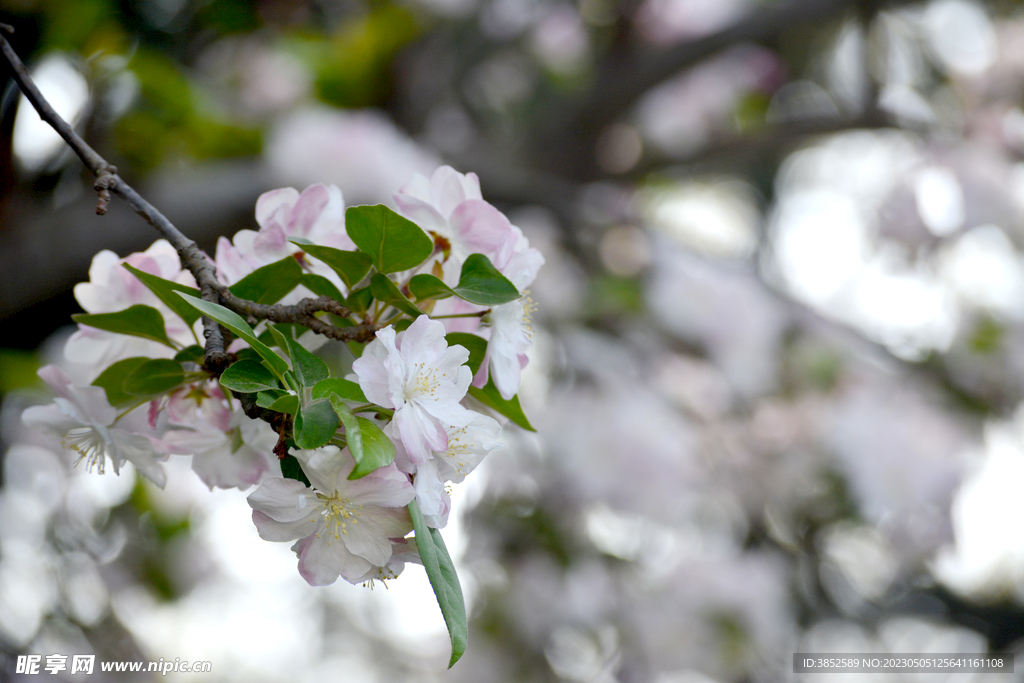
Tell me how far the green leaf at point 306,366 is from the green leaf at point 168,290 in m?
0.07

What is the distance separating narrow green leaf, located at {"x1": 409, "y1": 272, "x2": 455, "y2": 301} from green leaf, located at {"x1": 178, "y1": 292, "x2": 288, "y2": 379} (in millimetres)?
92

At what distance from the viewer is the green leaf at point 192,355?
1.42 ft

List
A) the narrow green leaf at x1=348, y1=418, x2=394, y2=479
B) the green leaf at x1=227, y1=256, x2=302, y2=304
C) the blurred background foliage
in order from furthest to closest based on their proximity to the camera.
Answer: the blurred background foliage < the green leaf at x1=227, y1=256, x2=302, y2=304 < the narrow green leaf at x1=348, y1=418, x2=394, y2=479

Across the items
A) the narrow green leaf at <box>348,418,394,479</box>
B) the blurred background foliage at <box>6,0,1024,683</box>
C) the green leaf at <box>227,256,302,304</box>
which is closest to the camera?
the narrow green leaf at <box>348,418,394,479</box>

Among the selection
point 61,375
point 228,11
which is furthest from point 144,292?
point 228,11

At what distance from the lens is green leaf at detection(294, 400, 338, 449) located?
12.9 inches

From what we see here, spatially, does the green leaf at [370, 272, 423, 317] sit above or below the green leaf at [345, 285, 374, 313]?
above

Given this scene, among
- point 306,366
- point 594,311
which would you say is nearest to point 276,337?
point 306,366

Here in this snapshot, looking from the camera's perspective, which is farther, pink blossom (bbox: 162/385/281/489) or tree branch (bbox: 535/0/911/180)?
tree branch (bbox: 535/0/911/180)

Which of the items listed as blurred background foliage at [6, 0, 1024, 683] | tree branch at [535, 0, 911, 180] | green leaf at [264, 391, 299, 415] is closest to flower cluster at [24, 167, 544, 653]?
green leaf at [264, 391, 299, 415]

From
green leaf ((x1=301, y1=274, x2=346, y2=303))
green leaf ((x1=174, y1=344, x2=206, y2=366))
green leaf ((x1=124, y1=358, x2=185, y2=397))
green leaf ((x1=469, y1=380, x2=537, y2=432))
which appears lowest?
green leaf ((x1=469, y1=380, x2=537, y2=432))

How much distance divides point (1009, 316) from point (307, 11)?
2359mm

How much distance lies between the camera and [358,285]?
43 centimetres

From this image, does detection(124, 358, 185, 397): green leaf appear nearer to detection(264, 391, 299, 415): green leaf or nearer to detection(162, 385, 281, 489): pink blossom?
detection(162, 385, 281, 489): pink blossom
